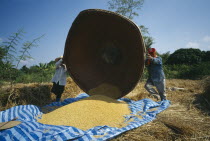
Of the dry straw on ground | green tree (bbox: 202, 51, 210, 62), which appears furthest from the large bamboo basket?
green tree (bbox: 202, 51, 210, 62)

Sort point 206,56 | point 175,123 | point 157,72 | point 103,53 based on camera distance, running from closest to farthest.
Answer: point 175,123, point 157,72, point 103,53, point 206,56

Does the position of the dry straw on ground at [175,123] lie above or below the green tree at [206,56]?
below

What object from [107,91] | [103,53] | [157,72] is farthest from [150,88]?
[103,53]

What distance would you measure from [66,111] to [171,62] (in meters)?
18.2

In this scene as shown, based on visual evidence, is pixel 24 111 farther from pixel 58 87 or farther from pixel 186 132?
pixel 186 132

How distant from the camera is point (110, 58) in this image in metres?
3.76

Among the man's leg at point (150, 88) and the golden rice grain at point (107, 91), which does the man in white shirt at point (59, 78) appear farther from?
the man's leg at point (150, 88)

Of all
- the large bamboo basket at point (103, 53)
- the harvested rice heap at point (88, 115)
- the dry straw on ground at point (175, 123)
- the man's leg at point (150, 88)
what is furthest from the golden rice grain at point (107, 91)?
the dry straw on ground at point (175, 123)

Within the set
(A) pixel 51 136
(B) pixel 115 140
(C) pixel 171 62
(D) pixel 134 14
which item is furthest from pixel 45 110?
(C) pixel 171 62

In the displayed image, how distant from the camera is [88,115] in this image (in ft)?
7.66

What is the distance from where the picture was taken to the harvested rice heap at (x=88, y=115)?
218 cm

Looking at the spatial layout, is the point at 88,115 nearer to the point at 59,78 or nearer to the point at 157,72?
the point at 59,78

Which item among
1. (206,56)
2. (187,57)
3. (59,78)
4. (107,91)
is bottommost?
(107,91)

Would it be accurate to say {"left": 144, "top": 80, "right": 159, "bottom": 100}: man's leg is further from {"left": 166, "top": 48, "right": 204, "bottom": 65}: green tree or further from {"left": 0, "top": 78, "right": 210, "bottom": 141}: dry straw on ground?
{"left": 166, "top": 48, "right": 204, "bottom": 65}: green tree
